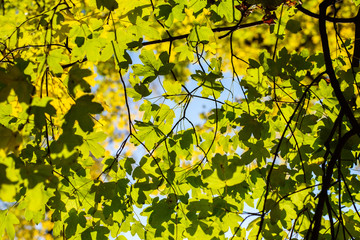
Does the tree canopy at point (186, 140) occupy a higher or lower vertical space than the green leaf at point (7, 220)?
higher

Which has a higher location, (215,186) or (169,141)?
(169,141)

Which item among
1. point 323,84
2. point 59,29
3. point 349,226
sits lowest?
point 349,226

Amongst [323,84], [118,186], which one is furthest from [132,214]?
[323,84]

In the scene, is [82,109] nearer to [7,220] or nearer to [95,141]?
[95,141]

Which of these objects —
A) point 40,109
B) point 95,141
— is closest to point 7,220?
point 95,141

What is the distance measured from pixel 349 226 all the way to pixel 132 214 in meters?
1.17

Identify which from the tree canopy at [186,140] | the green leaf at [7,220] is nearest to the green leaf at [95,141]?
the tree canopy at [186,140]

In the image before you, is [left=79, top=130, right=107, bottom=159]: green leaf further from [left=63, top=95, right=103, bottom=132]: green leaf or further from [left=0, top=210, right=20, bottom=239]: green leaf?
[left=63, top=95, right=103, bottom=132]: green leaf

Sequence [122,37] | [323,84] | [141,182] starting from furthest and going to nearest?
[323,84]
[141,182]
[122,37]

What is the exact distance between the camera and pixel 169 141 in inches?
68.9

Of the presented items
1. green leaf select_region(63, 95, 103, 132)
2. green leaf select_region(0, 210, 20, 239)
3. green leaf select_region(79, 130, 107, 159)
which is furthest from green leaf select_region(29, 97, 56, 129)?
green leaf select_region(0, 210, 20, 239)

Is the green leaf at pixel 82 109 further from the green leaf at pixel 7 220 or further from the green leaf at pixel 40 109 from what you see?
the green leaf at pixel 7 220

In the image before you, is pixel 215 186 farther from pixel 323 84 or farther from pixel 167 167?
pixel 323 84

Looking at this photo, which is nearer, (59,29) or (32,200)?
(32,200)
